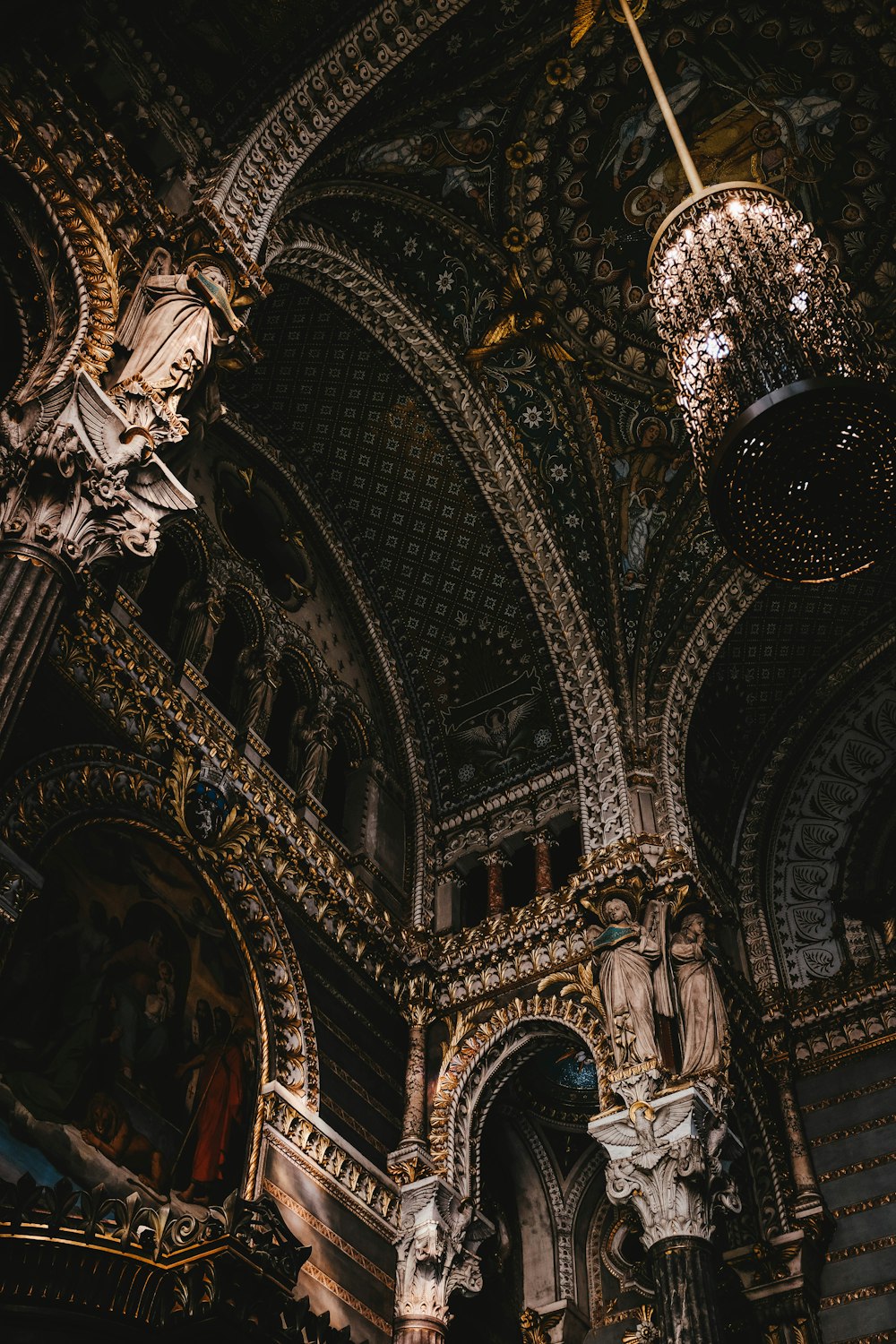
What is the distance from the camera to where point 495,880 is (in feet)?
37.7

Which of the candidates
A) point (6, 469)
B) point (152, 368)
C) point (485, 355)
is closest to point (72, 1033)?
point (6, 469)

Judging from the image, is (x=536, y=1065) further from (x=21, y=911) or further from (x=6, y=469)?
(x=6, y=469)

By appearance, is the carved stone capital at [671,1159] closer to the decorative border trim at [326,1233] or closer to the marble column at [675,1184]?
the marble column at [675,1184]

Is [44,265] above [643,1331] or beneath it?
above

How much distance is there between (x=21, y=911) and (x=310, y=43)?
640 centimetres

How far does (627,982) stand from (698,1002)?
0.54 metres

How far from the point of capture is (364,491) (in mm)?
12711

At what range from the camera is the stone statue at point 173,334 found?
6.92 metres

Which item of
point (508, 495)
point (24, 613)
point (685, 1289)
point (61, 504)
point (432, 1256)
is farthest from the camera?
point (508, 495)

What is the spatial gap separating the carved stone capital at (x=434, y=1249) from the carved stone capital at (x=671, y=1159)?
1.26m

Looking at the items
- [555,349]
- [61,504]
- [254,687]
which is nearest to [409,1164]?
[254,687]

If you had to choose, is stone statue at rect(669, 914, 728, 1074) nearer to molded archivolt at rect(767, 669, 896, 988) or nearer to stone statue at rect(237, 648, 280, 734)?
molded archivolt at rect(767, 669, 896, 988)

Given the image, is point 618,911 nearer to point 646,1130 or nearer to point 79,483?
point 646,1130

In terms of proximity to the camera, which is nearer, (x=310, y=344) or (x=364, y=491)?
(x=310, y=344)
